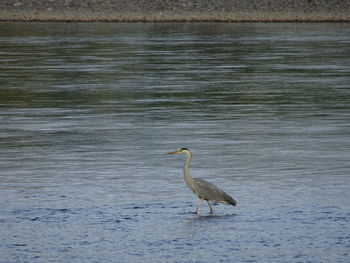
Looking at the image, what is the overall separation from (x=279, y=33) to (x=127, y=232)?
4743 cm

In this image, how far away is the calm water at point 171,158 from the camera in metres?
12.6

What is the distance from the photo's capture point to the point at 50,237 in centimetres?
1284

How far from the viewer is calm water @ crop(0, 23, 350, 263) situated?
12.6 m

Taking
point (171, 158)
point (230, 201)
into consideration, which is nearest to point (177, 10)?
point (171, 158)

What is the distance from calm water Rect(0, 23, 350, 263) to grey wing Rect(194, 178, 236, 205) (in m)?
0.25

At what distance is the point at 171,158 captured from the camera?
62.2 feet

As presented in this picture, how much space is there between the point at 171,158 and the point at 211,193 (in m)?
4.98

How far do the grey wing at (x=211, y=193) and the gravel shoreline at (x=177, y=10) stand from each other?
62424 millimetres

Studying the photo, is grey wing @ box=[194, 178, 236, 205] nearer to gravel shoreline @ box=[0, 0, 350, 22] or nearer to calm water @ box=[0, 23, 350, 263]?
calm water @ box=[0, 23, 350, 263]

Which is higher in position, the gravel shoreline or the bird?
the bird

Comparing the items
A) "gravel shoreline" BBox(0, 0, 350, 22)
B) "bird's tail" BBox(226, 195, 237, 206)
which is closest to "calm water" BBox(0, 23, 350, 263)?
"bird's tail" BBox(226, 195, 237, 206)

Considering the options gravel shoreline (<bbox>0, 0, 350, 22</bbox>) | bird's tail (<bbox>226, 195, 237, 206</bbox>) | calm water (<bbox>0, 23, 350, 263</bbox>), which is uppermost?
bird's tail (<bbox>226, 195, 237, 206</bbox>)

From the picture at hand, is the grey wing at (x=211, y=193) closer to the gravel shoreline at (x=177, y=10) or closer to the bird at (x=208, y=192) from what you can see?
the bird at (x=208, y=192)

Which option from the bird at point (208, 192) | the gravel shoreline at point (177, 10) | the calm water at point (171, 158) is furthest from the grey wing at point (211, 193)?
the gravel shoreline at point (177, 10)
